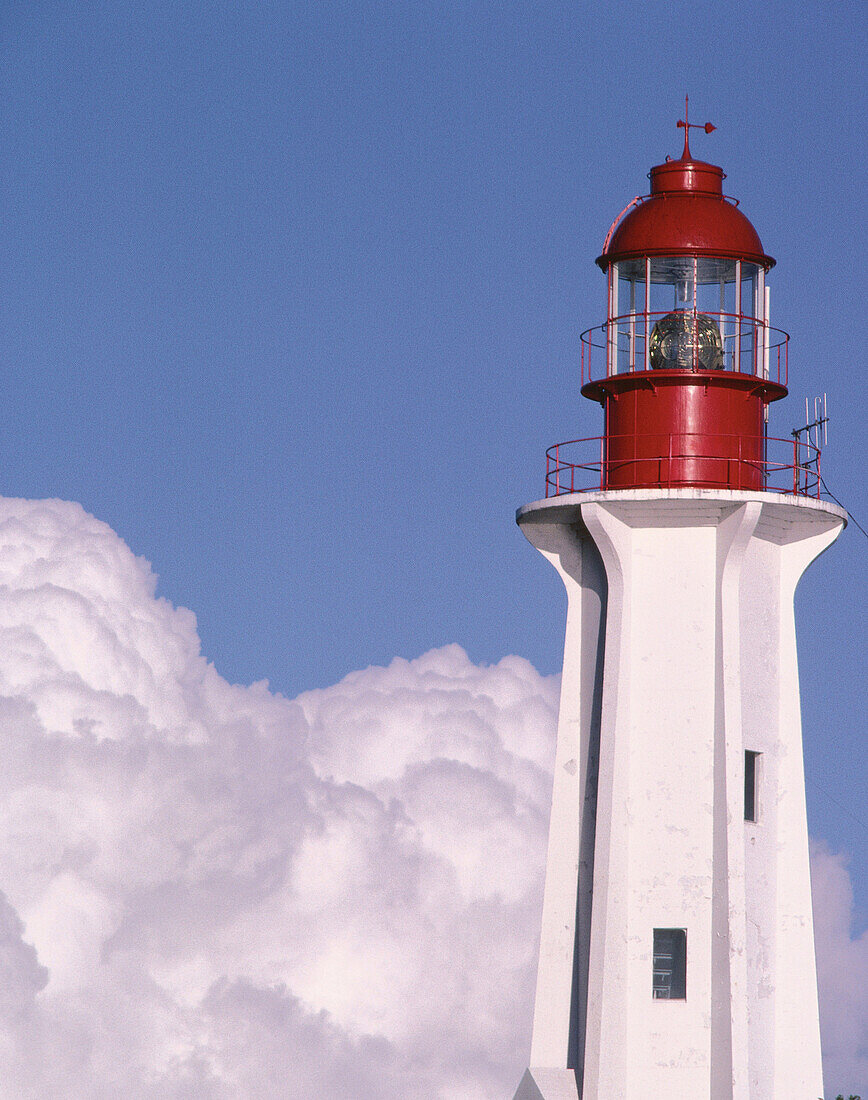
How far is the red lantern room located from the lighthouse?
1.2 inches

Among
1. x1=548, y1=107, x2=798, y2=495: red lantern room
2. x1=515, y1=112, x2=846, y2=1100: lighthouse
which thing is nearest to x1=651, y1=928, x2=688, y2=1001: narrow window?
x1=515, y1=112, x2=846, y2=1100: lighthouse

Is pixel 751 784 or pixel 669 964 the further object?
pixel 751 784

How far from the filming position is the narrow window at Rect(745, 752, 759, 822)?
109 ft

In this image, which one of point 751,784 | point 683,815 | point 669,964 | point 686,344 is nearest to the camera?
point 669,964

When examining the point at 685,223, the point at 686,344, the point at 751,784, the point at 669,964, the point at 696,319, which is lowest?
the point at 669,964

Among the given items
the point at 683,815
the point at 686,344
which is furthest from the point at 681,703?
the point at 686,344

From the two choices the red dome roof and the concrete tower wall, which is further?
the red dome roof

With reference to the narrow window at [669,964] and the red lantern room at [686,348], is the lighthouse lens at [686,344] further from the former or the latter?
the narrow window at [669,964]

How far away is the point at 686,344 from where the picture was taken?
111 ft

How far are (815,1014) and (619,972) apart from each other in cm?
296

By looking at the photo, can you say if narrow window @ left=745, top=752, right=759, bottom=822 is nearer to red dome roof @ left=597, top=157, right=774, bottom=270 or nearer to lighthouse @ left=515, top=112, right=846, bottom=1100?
lighthouse @ left=515, top=112, right=846, bottom=1100

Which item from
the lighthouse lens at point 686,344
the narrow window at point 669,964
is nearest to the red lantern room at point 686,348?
the lighthouse lens at point 686,344

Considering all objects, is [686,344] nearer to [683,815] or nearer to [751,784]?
[751,784]

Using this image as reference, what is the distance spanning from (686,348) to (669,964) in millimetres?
8452
